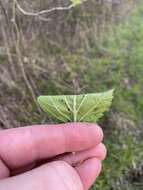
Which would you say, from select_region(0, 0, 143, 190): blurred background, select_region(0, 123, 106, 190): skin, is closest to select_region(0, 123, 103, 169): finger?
select_region(0, 123, 106, 190): skin

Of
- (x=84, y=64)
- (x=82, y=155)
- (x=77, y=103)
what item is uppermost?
(x=77, y=103)

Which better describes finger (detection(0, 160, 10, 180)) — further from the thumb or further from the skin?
the thumb

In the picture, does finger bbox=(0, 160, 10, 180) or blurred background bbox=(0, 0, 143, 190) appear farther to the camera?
blurred background bbox=(0, 0, 143, 190)

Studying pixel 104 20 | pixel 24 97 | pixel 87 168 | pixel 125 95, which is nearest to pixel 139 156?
pixel 125 95

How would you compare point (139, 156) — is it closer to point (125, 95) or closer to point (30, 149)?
point (125, 95)

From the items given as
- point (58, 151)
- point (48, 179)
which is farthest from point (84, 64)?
point (48, 179)

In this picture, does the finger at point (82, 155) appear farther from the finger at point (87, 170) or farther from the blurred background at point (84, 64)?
the blurred background at point (84, 64)

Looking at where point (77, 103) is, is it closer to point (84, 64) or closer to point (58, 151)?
point (58, 151)
